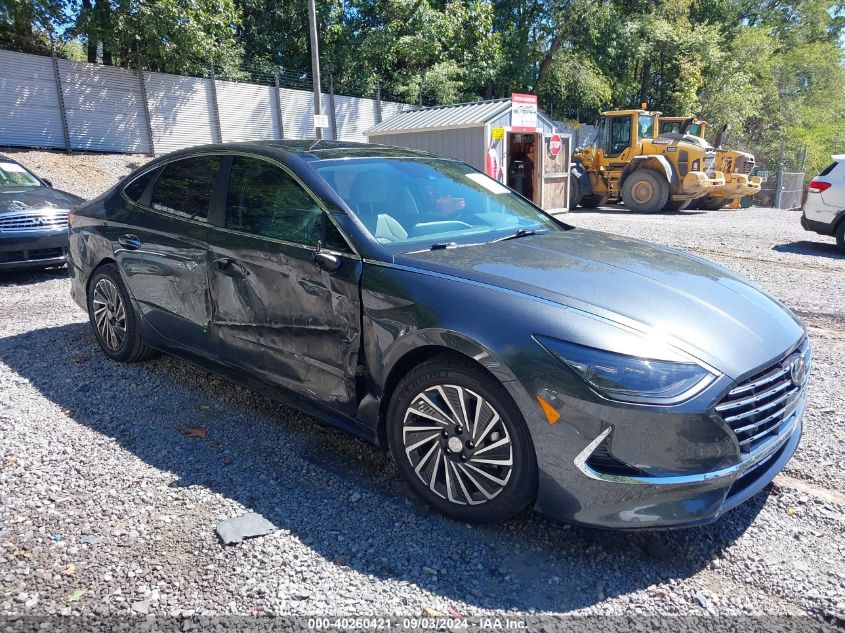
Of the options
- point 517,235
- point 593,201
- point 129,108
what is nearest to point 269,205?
point 517,235

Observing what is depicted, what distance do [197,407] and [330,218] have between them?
1.71 meters

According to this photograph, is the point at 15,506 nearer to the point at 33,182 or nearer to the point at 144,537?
the point at 144,537

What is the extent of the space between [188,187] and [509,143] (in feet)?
48.5

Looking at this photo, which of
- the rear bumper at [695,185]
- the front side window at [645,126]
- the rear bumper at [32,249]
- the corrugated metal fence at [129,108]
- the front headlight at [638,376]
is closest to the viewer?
the front headlight at [638,376]

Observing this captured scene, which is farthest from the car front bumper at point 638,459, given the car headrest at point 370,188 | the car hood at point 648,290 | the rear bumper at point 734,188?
the rear bumper at point 734,188

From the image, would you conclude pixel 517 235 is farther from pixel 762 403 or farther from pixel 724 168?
pixel 724 168

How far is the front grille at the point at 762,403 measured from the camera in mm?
2373

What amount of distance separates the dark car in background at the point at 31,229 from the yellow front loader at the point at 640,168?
1449 cm

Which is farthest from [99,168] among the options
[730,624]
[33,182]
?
[730,624]

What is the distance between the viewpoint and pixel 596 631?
2.20 metres

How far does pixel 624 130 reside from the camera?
1825 centimetres

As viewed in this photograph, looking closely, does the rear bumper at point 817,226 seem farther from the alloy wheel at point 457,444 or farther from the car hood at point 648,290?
the alloy wheel at point 457,444

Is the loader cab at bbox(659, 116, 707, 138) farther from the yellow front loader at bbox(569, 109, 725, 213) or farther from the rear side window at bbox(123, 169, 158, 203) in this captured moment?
the rear side window at bbox(123, 169, 158, 203)

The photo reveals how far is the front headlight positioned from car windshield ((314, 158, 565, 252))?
1.14 m
